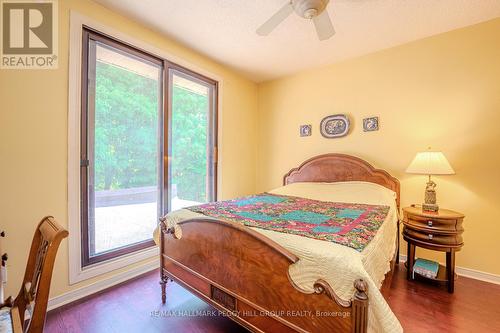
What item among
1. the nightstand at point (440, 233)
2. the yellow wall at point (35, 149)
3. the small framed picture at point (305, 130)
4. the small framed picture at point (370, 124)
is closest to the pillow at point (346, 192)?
the nightstand at point (440, 233)

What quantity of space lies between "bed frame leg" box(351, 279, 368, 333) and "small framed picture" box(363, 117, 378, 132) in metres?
2.53

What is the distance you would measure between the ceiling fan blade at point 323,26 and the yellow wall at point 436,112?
3.92ft

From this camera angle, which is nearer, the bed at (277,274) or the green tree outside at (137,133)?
the bed at (277,274)

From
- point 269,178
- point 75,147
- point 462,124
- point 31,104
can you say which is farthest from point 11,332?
point 462,124

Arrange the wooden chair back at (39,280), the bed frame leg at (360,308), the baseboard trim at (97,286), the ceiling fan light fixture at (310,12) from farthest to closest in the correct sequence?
the baseboard trim at (97,286) < the ceiling fan light fixture at (310,12) < the bed frame leg at (360,308) < the wooden chair back at (39,280)

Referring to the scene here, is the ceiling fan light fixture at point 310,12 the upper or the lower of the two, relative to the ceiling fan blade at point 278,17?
upper

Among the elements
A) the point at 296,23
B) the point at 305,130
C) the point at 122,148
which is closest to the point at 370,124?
the point at 305,130

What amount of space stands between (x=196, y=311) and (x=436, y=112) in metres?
3.22

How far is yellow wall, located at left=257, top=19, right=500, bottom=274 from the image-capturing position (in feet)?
7.65

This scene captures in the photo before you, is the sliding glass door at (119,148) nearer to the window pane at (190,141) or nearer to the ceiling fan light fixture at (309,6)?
the window pane at (190,141)

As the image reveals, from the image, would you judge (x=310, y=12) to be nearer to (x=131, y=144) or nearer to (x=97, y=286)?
(x=131, y=144)

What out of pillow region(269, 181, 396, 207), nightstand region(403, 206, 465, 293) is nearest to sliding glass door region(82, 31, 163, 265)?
pillow region(269, 181, 396, 207)

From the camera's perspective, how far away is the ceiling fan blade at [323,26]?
201 centimetres

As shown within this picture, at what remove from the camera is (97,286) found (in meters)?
2.12
